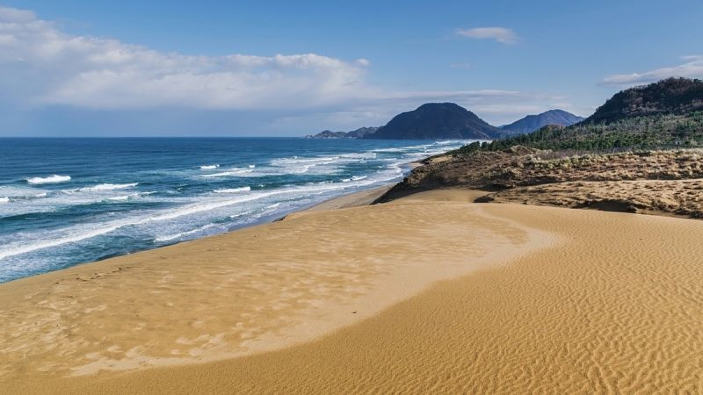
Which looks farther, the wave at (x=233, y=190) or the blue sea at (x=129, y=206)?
the wave at (x=233, y=190)

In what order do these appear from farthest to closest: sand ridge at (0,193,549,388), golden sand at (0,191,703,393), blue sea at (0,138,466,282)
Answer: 1. blue sea at (0,138,466,282)
2. sand ridge at (0,193,549,388)
3. golden sand at (0,191,703,393)

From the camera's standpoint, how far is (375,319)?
955 centimetres

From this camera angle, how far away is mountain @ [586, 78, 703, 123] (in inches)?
3311

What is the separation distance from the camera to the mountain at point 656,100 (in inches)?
3311

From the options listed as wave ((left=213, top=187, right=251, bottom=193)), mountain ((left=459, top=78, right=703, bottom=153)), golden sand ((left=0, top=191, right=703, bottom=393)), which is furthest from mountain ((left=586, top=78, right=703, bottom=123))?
golden sand ((left=0, top=191, right=703, bottom=393))

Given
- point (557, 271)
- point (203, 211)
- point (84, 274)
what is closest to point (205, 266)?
point (84, 274)

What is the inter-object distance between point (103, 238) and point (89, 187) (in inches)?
1074

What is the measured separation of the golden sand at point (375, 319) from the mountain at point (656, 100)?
8529cm

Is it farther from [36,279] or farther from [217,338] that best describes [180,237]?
[217,338]

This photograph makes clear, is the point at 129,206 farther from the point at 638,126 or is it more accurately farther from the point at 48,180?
the point at 638,126

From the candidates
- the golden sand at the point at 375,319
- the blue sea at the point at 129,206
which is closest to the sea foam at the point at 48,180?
the blue sea at the point at 129,206

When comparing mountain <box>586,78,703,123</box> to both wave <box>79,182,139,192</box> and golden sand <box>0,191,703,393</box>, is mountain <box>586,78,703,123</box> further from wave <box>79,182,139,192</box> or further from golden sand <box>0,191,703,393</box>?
wave <box>79,182,139,192</box>

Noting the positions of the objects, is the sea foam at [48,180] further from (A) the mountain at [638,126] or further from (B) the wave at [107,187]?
(A) the mountain at [638,126]

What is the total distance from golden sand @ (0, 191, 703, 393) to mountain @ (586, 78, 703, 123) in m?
85.3
